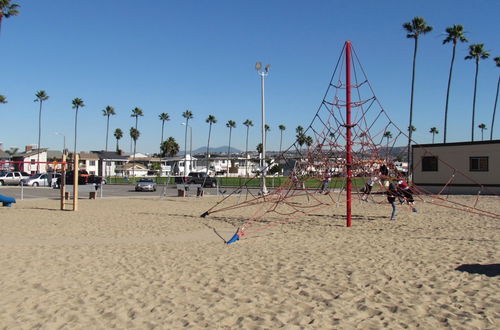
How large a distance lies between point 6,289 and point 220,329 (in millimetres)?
3474

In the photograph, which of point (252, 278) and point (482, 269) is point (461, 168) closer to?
point (482, 269)

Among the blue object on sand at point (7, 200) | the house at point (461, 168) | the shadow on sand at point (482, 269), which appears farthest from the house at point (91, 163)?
the shadow on sand at point (482, 269)

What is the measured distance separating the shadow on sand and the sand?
0.15ft

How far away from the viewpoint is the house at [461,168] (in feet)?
87.6

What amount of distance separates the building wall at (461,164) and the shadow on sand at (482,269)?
19814 millimetres

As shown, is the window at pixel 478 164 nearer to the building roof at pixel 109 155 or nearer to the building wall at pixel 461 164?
the building wall at pixel 461 164

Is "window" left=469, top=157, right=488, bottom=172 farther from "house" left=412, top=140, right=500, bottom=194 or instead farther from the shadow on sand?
the shadow on sand

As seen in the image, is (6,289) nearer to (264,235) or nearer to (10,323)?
(10,323)

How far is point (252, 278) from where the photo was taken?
658 cm

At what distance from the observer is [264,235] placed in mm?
11016

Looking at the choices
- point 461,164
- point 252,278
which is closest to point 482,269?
point 252,278

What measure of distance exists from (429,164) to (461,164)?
2.16 meters

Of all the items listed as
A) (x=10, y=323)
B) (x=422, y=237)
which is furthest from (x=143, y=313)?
(x=422, y=237)

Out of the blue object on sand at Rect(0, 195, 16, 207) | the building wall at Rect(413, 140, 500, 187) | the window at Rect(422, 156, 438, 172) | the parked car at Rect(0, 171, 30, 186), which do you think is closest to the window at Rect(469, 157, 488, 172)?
the building wall at Rect(413, 140, 500, 187)
